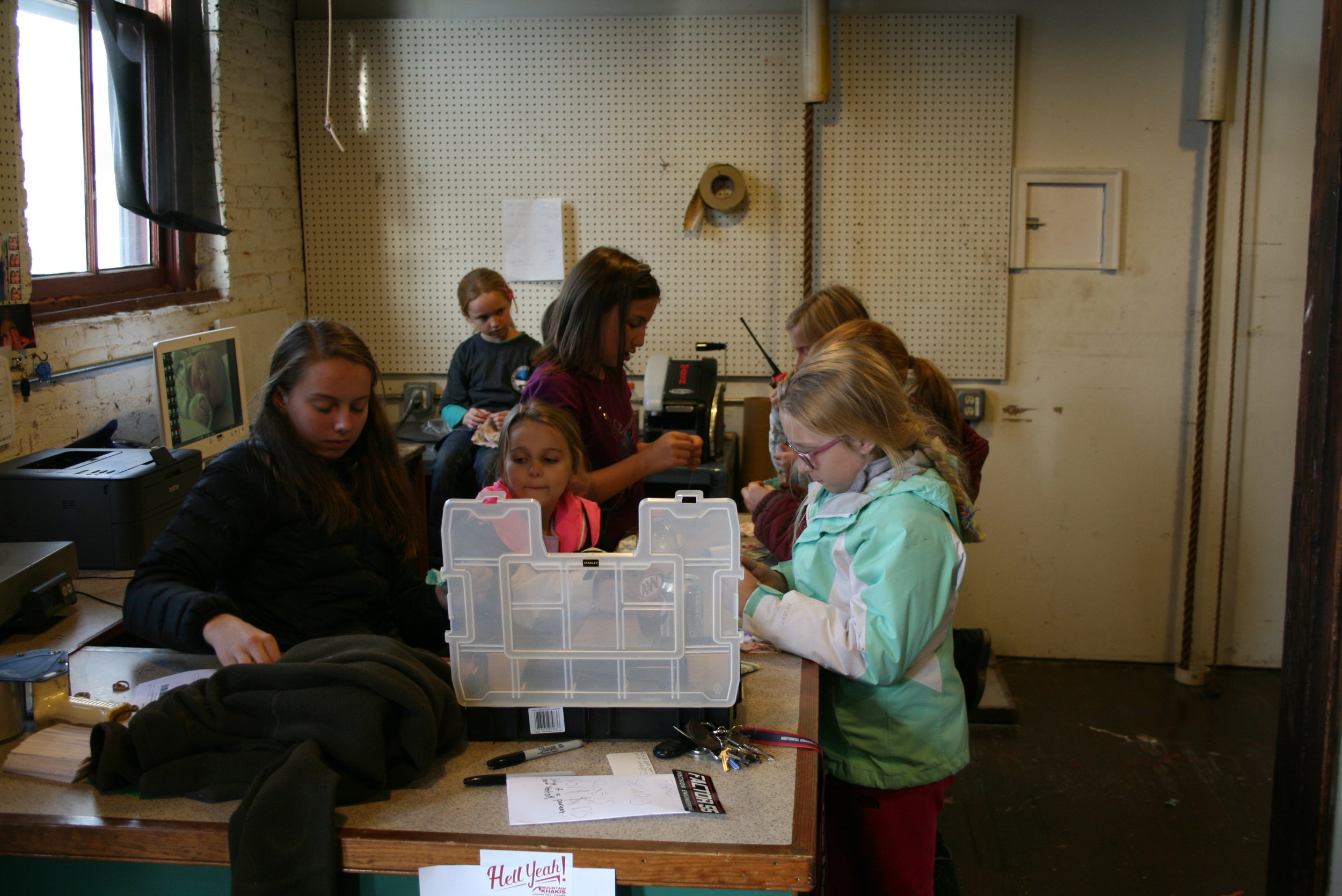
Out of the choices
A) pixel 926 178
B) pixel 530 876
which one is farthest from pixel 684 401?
pixel 530 876

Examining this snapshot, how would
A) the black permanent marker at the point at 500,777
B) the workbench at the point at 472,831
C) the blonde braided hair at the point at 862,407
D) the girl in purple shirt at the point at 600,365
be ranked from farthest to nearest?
the girl in purple shirt at the point at 600,365
the blonde braided hair at the point at 862,407
the black permanent marker at the point at 500,777
the workbench at the point at 472,831

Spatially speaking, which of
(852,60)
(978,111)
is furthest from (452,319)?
(978,111)

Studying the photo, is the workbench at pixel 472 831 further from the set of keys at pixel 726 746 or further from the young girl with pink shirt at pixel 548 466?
the young girl with pink shirt at pixel 548 466

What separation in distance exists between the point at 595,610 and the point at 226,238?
8.80 feet

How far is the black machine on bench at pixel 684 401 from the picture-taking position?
3262 millimetres

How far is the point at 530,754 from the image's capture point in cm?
126

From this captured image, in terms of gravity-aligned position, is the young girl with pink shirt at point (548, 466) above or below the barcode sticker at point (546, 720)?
above

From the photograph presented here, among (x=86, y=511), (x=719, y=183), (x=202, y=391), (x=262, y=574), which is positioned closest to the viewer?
(x=262, y=574)

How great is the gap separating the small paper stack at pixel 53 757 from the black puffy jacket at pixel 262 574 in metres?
0.21

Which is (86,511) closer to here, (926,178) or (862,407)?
A: (862,407)

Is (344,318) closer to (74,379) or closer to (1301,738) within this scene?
(74,379)

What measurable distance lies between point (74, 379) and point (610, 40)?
2099 millimetres

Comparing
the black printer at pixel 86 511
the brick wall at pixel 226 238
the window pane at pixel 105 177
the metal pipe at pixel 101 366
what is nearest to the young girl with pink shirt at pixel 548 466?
the black printer at pixel 86 511

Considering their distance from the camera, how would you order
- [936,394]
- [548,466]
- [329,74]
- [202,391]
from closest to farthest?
1. [548,466]
2. [936,394]
3. [202,391]
4. [329,74]
